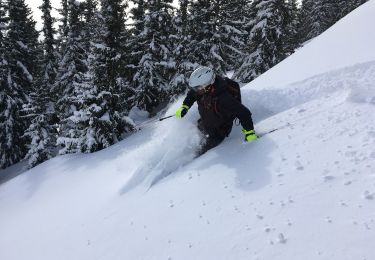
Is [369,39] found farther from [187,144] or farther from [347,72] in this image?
[187,144]

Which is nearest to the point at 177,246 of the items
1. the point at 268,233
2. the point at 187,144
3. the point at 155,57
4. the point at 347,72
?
the point at 268,233

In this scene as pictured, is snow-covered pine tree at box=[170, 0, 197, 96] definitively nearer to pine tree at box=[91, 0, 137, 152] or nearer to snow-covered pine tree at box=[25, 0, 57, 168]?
pine tree at box=[91, 0, 137, 152]

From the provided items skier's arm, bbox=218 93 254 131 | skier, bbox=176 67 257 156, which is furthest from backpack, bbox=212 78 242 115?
skier's arm, bbox=218 93 254 131

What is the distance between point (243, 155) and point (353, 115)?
1.89 metres

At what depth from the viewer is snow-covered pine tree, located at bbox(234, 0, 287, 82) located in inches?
835

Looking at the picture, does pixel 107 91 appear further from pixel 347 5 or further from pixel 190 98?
pixel 347 5

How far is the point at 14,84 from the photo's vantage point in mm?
24109

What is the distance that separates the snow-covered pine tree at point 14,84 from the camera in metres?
23.5

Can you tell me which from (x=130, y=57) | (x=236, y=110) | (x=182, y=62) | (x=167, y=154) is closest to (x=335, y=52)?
(x=236, y=110)

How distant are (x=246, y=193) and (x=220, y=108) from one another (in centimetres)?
221

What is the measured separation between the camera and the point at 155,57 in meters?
22.2

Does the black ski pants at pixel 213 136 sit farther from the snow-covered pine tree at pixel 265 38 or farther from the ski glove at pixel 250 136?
the snow-covered pine tree at pixel 265 38

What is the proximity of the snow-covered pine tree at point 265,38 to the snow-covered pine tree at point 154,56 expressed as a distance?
18.0 feet

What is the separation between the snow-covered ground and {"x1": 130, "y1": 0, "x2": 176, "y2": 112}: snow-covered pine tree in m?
14.4
